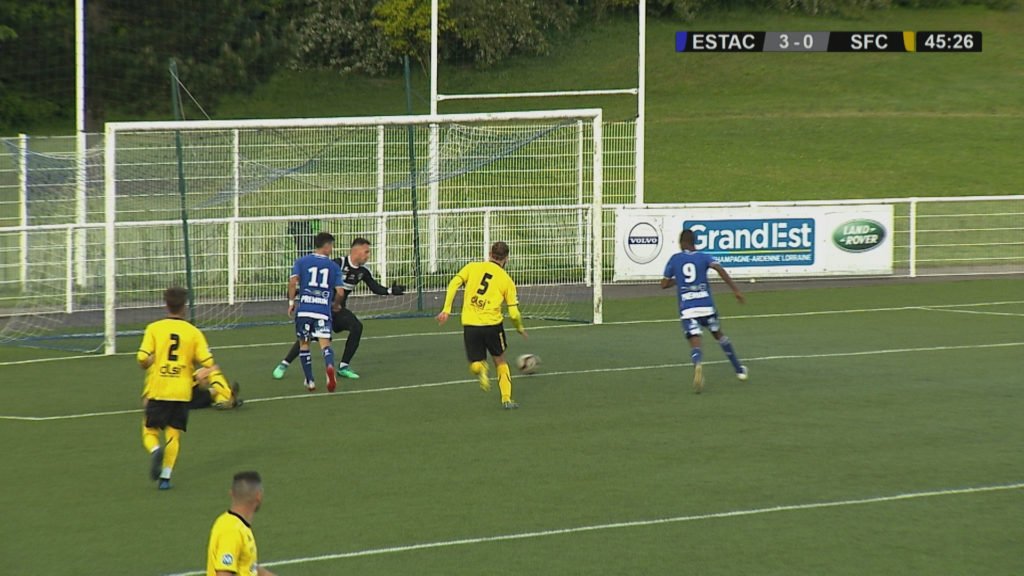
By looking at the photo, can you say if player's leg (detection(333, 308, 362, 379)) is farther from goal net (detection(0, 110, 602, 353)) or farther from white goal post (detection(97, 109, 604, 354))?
white goal post (detection(97, 109, 604, 354))

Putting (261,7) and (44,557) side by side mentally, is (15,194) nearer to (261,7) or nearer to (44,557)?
(261,7)

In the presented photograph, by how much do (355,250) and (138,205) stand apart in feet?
35.1

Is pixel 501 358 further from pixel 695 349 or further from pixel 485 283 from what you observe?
pixel 695 349

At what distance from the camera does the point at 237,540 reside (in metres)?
7.40

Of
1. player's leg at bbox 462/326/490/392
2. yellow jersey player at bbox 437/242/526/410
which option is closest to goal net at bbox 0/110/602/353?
yellow jersey player at bbox 437/242/526/410

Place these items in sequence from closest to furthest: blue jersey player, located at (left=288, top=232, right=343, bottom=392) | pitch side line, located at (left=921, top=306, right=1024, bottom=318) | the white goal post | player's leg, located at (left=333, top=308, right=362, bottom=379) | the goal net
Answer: blue jersey player, located at (left=288, top=232, right=343, bottom=392) → player's leg, located at (left=333, top=308, right=362, bottom=379) → pitch side line, located at (left=921, top=306, right=1024, bottom=318) → the goal net → the white goal post

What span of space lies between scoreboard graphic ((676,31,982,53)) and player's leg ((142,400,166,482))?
46.9 m

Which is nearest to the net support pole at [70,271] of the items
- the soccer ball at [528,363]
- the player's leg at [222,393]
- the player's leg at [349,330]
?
the player's leg at [349,330]

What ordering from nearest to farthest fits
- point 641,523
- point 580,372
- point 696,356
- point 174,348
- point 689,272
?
point 641,523
point 174,348
point 696,356
point 689,272
point 580,372

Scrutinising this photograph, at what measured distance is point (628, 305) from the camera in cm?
2553

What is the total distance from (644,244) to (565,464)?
14791 millimetres

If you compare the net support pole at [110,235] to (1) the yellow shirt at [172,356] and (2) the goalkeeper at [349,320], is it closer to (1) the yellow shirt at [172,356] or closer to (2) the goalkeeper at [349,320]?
(2) the goalkeeper at [349,320]

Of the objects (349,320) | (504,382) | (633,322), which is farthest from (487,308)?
(633,322)

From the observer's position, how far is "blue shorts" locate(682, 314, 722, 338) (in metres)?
16.8
